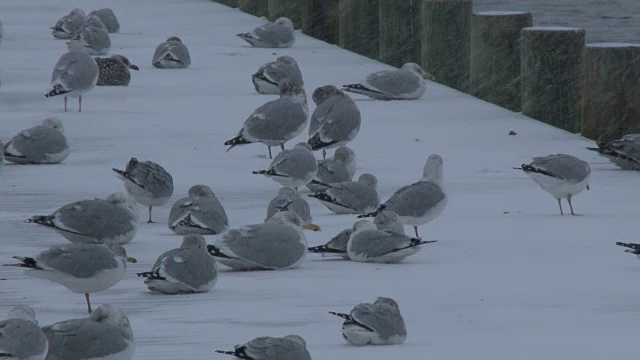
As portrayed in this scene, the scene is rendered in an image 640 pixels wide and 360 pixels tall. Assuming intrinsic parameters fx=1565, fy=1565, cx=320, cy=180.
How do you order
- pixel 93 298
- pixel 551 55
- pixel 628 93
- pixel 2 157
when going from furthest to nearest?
pixel 551 55 → pixel 628 93 → pixel 2 157 → pixel 93 298

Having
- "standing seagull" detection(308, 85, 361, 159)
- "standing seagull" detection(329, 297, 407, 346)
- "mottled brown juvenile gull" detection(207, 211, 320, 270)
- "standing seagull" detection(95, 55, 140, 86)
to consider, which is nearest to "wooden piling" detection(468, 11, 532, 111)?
"standing seagull" detection(95, 55, 140, 86)

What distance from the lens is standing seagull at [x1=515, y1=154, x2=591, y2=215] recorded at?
1104 cm

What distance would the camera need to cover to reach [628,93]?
1477 centimetres

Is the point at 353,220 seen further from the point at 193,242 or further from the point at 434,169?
the point at 193,242

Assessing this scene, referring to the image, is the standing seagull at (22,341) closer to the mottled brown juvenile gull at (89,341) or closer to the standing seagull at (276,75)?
the mottled brown juvenile gull at (89,341)

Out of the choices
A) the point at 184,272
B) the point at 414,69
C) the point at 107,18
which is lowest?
the point at 107,18

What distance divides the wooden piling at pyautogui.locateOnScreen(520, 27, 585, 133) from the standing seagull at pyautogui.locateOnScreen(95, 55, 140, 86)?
189 inches

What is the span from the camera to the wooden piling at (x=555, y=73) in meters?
16.0

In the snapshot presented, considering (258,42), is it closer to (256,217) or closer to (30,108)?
(30,108)

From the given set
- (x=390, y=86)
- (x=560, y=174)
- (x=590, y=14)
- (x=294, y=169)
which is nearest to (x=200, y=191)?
(x=294, y=169)

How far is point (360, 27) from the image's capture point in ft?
74.4

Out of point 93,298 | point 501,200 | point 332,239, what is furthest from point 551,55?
point 93,298

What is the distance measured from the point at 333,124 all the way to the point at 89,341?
6639mm

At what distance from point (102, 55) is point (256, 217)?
10.6 meters
